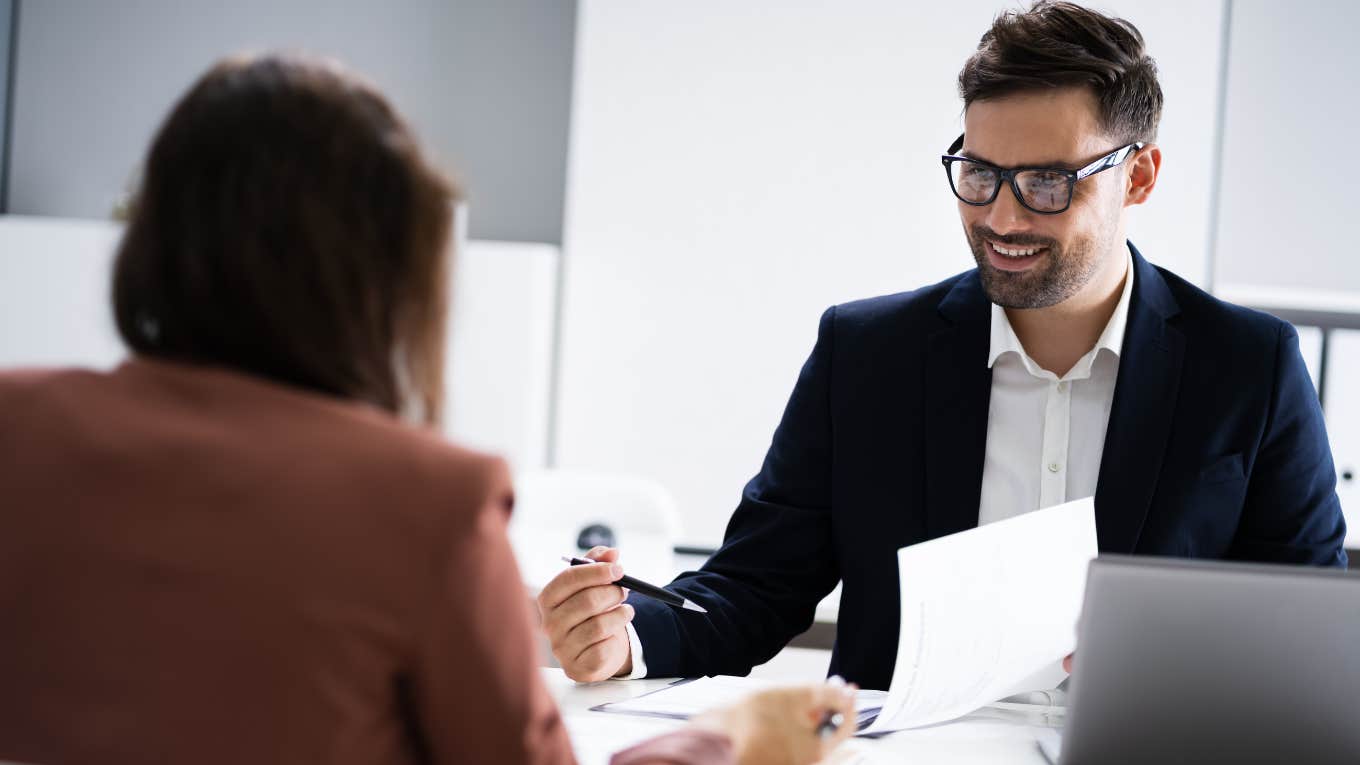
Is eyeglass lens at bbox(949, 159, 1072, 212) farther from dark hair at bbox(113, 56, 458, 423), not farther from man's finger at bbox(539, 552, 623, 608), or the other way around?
dark hair at bbox(113, 56, 458, 423)

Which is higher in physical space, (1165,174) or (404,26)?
(404,26)

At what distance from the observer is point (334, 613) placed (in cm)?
74

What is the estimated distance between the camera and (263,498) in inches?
29.4

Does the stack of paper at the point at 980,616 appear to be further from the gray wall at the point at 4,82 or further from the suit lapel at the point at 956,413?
the gray wall at the point at 4,82

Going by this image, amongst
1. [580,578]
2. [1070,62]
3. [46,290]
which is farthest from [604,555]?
[46,290]

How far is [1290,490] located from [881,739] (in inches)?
31.1

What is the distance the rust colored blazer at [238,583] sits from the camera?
0.74m

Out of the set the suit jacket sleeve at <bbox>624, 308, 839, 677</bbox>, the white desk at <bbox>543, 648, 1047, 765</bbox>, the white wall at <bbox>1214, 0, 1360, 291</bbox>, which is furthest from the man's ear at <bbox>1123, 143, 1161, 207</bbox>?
the white wall at <bbox>1214, 0, 1360, 291</bbox>

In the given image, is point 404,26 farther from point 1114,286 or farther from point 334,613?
point 334,613

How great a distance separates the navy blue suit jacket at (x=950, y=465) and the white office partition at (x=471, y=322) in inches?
61.0

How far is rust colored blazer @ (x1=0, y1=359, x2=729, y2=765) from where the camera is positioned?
0.74m

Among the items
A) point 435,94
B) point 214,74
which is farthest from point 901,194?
point 214,74

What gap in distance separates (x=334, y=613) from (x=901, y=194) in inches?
112

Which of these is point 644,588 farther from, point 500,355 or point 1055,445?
point 500,355
